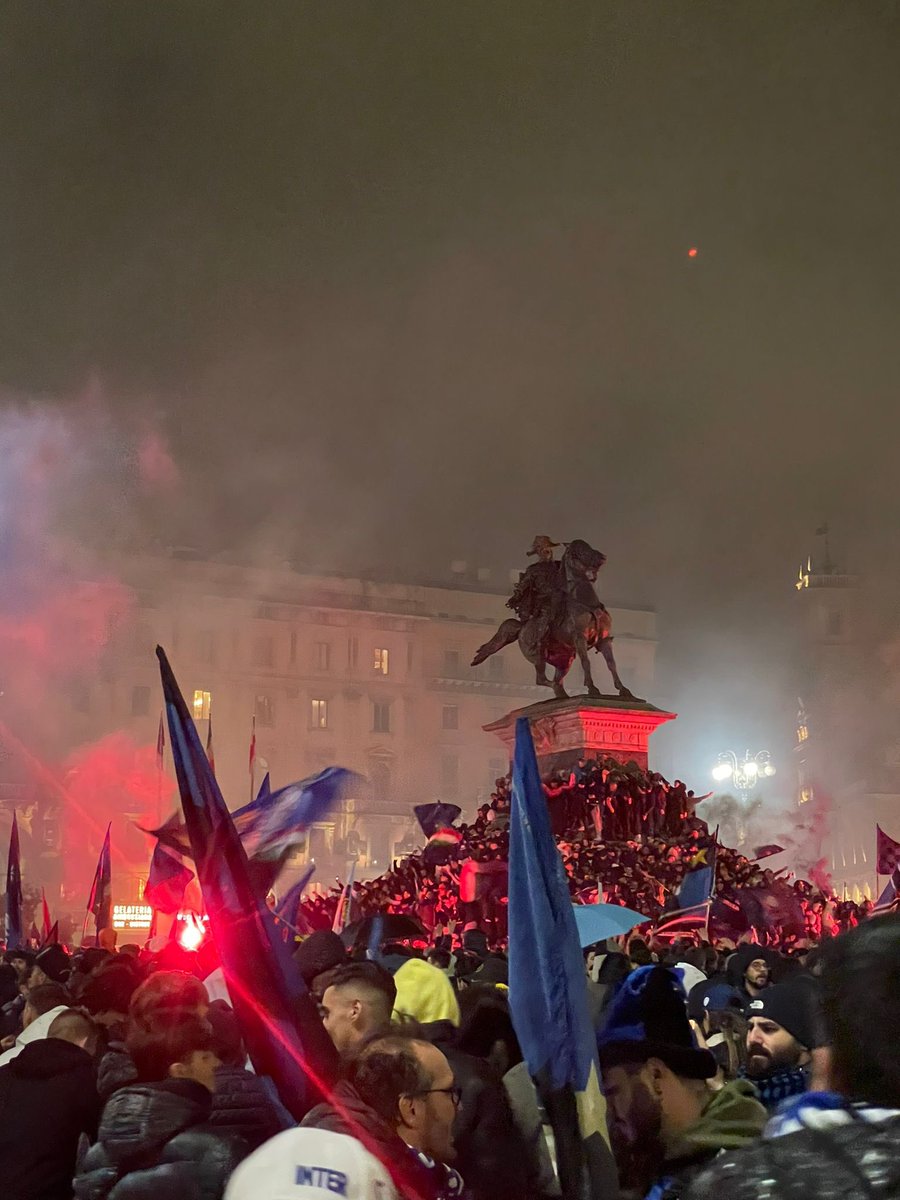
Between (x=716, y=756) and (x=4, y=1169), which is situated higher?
(x=716, y=756)

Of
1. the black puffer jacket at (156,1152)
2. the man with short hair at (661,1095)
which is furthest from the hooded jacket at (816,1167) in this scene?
the black puffer jacket at (156,1152)

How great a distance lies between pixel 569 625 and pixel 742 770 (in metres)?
53.5

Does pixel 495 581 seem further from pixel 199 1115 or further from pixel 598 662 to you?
pixel 199 1115

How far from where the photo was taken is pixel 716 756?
84938 mm

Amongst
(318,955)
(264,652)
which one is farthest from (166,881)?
(264,652)

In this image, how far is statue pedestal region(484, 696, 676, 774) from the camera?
21.3 m

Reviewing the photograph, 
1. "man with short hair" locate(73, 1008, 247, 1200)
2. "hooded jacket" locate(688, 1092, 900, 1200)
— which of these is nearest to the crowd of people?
"man with short hair" locate(73, 1008, 247, 1200)

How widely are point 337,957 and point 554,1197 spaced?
7.94 ft

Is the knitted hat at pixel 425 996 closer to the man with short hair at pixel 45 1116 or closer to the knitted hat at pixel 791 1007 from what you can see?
the knitted hat at pixel 791 1007

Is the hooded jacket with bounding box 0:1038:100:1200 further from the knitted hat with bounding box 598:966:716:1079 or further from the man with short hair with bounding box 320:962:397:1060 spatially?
the knitted hat with bounding box 598:966:716:1079

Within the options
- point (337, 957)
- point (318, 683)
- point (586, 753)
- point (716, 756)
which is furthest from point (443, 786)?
point (337, 957)

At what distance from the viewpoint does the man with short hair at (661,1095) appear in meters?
3.39

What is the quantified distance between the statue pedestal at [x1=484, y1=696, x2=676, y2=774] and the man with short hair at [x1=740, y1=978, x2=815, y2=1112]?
16359mm

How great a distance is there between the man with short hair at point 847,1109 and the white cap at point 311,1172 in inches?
35.5
